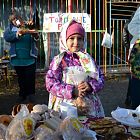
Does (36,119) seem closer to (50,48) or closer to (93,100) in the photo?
(93,100)

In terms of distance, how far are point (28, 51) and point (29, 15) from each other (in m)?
4.41

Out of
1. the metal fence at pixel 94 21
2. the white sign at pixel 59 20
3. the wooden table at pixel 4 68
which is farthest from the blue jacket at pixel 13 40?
the metal fence at pixel 94 21

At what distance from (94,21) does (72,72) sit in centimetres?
833

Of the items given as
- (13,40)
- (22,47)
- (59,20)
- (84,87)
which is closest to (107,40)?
(59,20)

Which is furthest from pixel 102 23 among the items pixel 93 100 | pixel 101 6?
pixel 93 100

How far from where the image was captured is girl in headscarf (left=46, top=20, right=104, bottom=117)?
3.79 metres

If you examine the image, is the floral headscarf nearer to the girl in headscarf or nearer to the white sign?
the girl in headscarf

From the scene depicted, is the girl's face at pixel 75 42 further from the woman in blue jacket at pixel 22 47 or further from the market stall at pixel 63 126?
the woman in blue jacket at pixel 22 47

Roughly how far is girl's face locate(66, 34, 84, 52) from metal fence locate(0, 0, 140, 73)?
7954 mm

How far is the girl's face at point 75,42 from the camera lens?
387 cm

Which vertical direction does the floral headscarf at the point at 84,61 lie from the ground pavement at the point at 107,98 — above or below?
above

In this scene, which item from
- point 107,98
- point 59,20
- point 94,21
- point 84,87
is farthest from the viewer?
point 94,21

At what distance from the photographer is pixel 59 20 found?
11227 mm

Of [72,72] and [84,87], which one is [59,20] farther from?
[84,87]
